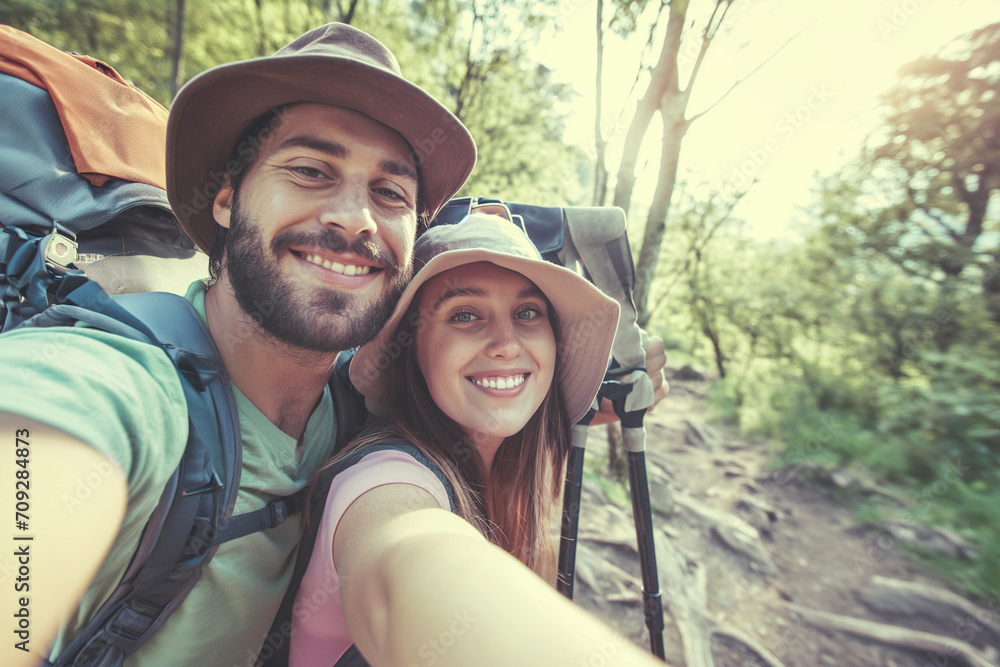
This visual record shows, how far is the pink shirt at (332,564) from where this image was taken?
1148 mm

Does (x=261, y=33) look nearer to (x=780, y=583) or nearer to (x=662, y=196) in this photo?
(x=662, y=196)

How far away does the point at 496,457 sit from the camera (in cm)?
195

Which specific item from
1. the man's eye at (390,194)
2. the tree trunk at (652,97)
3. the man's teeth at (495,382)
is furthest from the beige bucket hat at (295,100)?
the tree trunk at (652,97)

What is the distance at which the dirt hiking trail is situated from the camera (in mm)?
3426

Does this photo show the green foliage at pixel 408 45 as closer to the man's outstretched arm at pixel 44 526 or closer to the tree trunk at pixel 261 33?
the tree trunk at pixel 261 33

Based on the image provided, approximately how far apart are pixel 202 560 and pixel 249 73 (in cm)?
151

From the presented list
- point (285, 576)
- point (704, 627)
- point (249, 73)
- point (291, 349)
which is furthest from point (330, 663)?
point (704, 627)

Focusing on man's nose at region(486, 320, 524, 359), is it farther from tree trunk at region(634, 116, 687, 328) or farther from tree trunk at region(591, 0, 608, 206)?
tree trunk at region(591, 0, 608, 206)

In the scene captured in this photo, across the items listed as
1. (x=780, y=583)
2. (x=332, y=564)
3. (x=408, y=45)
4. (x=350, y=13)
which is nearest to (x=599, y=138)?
(x=350, y=13)

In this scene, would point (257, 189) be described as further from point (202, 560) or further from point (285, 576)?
point (285, 576)

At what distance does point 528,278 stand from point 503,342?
0.27 metres

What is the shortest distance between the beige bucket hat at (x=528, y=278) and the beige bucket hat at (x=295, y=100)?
1.25 feet

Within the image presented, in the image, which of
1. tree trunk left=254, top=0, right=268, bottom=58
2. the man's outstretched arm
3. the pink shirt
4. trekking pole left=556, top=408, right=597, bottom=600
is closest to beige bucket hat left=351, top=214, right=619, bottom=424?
trekking pole left=556, top=408, right=597, bottom=600

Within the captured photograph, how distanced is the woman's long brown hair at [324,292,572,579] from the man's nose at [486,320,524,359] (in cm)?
26
